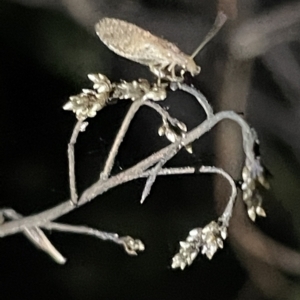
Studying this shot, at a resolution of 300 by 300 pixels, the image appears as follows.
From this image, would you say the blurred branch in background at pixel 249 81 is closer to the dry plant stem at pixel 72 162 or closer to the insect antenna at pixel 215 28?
the insect antenna at pixel 215 28

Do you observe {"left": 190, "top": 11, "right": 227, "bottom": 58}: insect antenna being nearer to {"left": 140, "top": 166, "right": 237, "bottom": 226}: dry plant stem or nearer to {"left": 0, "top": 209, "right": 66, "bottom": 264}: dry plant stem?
{"left": 140, "top": 166, "right": 237, "bottom": 226}: dry plant stem

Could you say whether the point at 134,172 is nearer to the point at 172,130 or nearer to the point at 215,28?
the point at 172,130

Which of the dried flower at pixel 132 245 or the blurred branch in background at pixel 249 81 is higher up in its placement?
the blurred branch in background at pixel 249 81

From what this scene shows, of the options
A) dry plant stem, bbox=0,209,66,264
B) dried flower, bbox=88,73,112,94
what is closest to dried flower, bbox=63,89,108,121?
dried flower, bbox=88,73,112,94

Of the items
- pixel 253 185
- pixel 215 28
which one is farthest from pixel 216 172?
pixel 215 28

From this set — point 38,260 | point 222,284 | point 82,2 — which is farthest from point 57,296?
point 82,2

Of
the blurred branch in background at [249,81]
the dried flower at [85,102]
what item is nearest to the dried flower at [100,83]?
the dried flower at [85,102]
